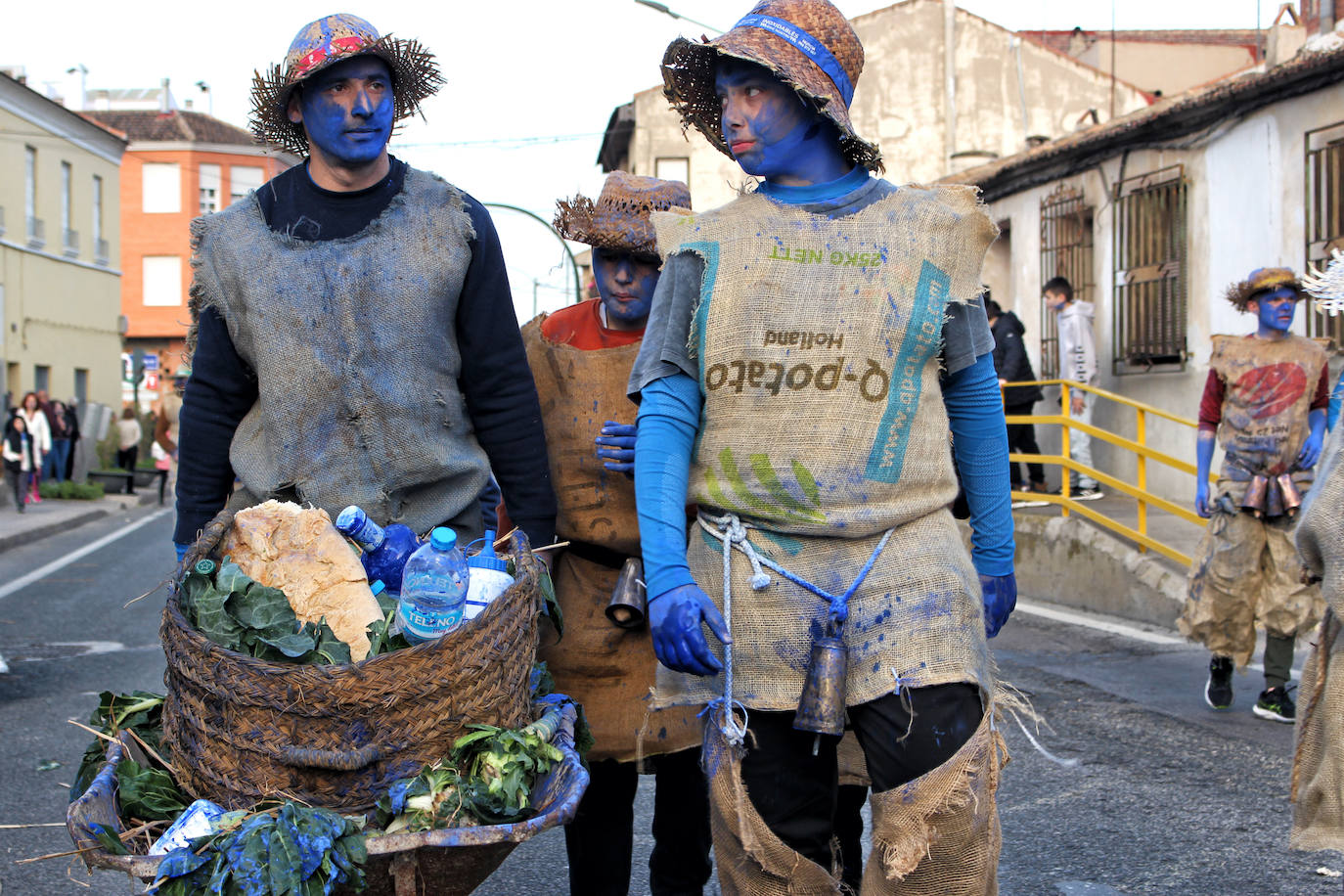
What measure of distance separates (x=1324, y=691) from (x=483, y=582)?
2132mm

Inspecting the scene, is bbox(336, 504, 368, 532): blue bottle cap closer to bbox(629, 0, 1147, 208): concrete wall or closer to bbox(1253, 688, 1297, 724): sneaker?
bbox(1253, 688, 1297, 724): sneaker

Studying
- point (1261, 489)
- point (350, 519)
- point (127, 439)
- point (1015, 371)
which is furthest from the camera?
point (127, 439)

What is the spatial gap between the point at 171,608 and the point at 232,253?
101cm

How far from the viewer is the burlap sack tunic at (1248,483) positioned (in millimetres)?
6906

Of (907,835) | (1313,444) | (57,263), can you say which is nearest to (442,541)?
(907,835)

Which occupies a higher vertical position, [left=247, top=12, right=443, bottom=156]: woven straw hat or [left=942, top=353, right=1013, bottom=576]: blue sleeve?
[left=247, top=12, right=443, bottom=156]: woven straw hat

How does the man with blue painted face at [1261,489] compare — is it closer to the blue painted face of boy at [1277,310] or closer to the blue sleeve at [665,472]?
the blue painted face of boy at [1277,310]

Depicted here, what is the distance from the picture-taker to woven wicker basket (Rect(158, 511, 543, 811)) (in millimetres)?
2275

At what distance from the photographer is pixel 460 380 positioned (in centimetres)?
323

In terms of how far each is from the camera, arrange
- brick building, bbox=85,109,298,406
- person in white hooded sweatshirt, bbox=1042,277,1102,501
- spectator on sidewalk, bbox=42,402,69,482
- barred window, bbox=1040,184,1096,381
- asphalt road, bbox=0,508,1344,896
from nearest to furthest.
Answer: asphalt road, bbox=0,508,1344,896 < person in white hooded sweatshirt, bbox=1042,277,1102,501 < barred window, bbox=1040,184,1096,381 < spectator on sidewalk, bbox=42,402,69,482 < brick building, bbox=85,109,298,406

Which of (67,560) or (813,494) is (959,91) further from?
(813,494)

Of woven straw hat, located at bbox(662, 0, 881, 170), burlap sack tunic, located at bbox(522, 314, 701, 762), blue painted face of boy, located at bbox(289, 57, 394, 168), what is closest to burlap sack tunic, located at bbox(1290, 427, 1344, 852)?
woven straw hat, located at bbox(662, 0, 881, 170)

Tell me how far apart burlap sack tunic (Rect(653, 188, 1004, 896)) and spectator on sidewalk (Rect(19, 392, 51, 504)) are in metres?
23.3

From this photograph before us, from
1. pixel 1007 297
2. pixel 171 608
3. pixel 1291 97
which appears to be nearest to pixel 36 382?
pixel 1007 297
